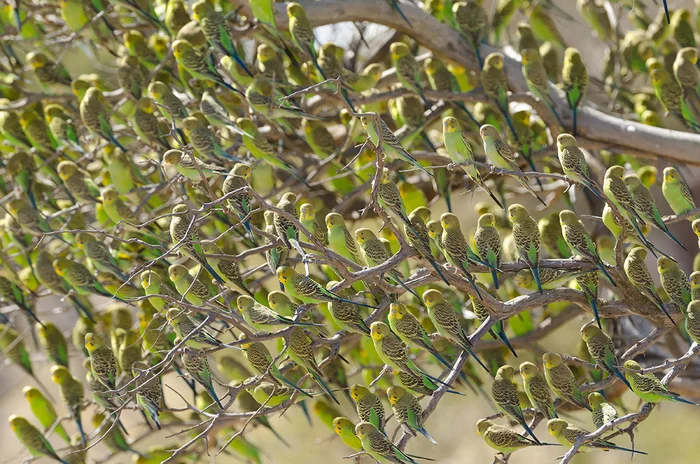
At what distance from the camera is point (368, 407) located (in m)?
3.84

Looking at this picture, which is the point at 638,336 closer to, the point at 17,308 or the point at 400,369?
the point at 400,369

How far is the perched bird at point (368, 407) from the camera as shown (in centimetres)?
383

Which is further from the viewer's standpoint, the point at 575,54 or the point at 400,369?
the point at 575,54

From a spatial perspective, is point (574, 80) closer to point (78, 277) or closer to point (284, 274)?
point (284, 274)

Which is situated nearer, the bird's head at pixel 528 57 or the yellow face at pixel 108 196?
the yellow face at pixel 108 196

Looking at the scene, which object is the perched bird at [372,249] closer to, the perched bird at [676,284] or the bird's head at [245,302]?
the bird's head at [245,302]

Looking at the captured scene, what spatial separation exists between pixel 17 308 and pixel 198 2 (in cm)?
210

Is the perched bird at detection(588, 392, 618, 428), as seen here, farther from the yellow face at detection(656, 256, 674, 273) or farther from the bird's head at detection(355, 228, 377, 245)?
the bird's head at detection(355, 228, 377, 245)

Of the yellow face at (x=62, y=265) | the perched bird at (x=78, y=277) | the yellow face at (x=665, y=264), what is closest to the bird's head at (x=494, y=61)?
the yellow face at (x=665, y=264)

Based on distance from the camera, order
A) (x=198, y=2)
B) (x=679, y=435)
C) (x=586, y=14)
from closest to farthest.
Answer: (x=198, y=2) < (x=586, y=14) < (x=679, y=435)

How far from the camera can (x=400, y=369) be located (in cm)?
364

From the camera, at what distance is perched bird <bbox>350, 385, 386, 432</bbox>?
12.6ft

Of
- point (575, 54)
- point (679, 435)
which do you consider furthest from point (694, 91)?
point (679, 435)

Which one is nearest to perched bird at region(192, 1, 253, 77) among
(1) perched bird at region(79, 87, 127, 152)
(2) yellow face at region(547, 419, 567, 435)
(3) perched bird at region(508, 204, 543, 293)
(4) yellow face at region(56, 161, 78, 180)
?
(1) perched bird at region(79, 87, 127, 152)
